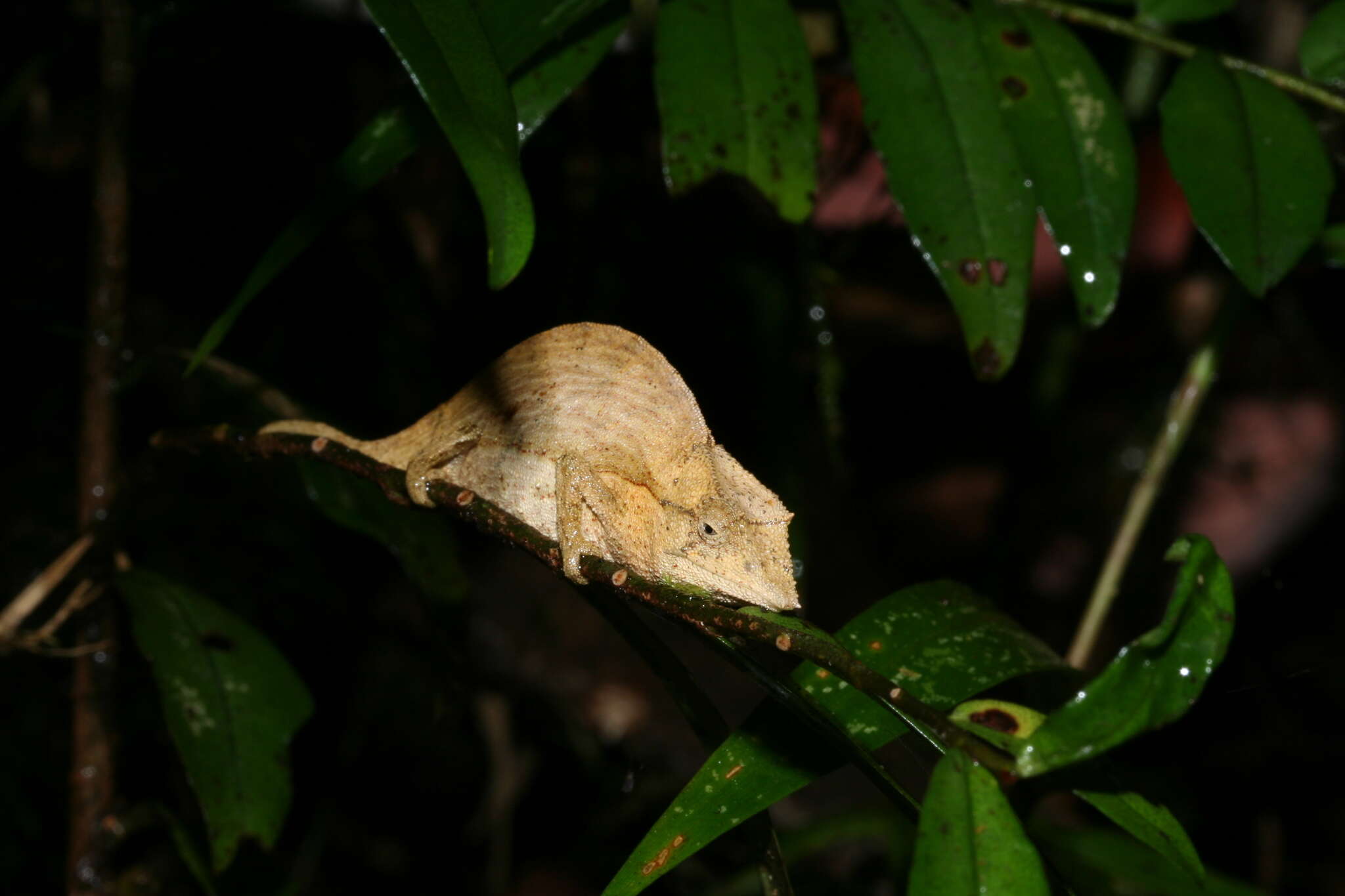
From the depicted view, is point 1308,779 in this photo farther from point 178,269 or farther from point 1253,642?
point 178,269

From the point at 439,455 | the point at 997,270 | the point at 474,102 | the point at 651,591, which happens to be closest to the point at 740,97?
the point at 997,270

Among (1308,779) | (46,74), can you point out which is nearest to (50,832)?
(46,74)

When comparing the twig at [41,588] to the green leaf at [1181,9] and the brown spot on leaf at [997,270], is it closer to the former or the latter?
the brown spot on leaf at [997,270]

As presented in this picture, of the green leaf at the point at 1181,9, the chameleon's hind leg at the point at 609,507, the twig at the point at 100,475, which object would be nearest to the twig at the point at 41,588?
the twig at the point at 100,475

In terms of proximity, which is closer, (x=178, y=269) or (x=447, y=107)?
(x=447, y=107)

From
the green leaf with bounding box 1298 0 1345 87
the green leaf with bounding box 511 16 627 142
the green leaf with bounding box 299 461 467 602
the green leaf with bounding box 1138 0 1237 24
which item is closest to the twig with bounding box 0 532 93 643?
the green leaf with bounding box 299 461 467 602
